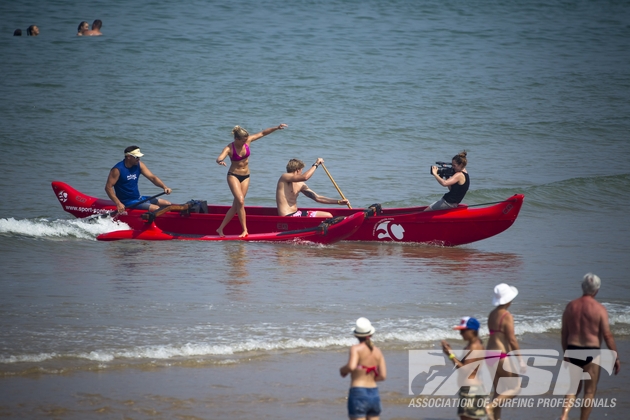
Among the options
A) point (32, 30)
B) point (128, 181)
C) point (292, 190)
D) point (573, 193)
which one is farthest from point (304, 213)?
point (32, 30)

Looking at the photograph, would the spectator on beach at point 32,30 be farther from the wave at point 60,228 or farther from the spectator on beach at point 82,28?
the wave at point 60,228

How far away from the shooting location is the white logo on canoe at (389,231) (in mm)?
12148

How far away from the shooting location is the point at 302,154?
20.9 meters

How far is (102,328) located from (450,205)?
590 cm

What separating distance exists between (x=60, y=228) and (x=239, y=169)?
3.31 m

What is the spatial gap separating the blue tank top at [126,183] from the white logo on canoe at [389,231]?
12.8 ft

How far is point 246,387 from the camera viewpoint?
6.71 meters

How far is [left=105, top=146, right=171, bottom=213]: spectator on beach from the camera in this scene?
40.5 ft

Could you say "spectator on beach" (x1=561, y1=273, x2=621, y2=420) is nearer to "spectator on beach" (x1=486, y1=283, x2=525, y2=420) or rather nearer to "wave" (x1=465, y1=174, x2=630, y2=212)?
"spectator on beach" (x1=486, y1=283, x2=525, y2=420)

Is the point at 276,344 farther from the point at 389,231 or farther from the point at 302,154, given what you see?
the point at 302,154

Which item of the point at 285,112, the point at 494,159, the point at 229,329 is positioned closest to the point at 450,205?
the point at 229,329

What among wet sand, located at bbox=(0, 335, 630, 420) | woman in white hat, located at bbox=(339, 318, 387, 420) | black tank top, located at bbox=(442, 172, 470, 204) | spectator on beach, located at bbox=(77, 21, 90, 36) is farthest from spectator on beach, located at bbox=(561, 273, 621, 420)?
spectator on beach, located at bbox=(77, 21, 90, 36)

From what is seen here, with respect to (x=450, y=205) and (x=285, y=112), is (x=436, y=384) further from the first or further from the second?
(x=285, y=112)

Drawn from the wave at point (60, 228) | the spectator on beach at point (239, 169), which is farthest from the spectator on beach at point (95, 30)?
the spectator on beach at point (239, 169)
